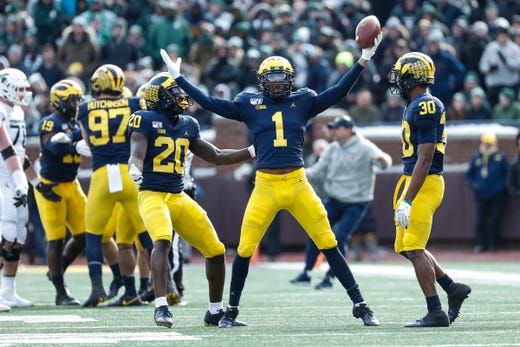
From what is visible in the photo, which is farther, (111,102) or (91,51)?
(91,51)

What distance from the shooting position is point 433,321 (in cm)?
825

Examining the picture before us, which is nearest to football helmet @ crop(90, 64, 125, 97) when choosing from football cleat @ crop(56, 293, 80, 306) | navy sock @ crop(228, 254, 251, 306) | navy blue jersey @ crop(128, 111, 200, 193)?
navy blue jersey @ crop(128, 111, 200, 193)

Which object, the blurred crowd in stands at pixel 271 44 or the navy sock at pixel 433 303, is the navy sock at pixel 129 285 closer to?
the navy sock at pixel 433 303

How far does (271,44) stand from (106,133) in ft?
31.3

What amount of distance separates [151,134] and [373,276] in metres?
6.23

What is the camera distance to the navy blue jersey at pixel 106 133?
10367 millimetres

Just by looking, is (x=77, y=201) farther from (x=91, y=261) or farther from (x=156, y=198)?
(x=156, y=198)

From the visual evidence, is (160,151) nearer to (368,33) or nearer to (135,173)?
(135,173)

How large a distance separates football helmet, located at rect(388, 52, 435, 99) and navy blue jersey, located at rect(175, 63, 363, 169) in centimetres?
29

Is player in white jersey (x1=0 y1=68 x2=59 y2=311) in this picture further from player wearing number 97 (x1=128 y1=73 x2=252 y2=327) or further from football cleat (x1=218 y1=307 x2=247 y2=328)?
football cleat (x1=218 y1=307 x2=247 y2=328)

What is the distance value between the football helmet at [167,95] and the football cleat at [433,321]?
2382 mm

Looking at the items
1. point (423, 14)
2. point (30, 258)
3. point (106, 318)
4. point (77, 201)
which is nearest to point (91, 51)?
point (30, 258)

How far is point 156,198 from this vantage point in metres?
8.78

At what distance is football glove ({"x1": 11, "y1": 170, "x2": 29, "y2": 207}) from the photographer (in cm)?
1002
